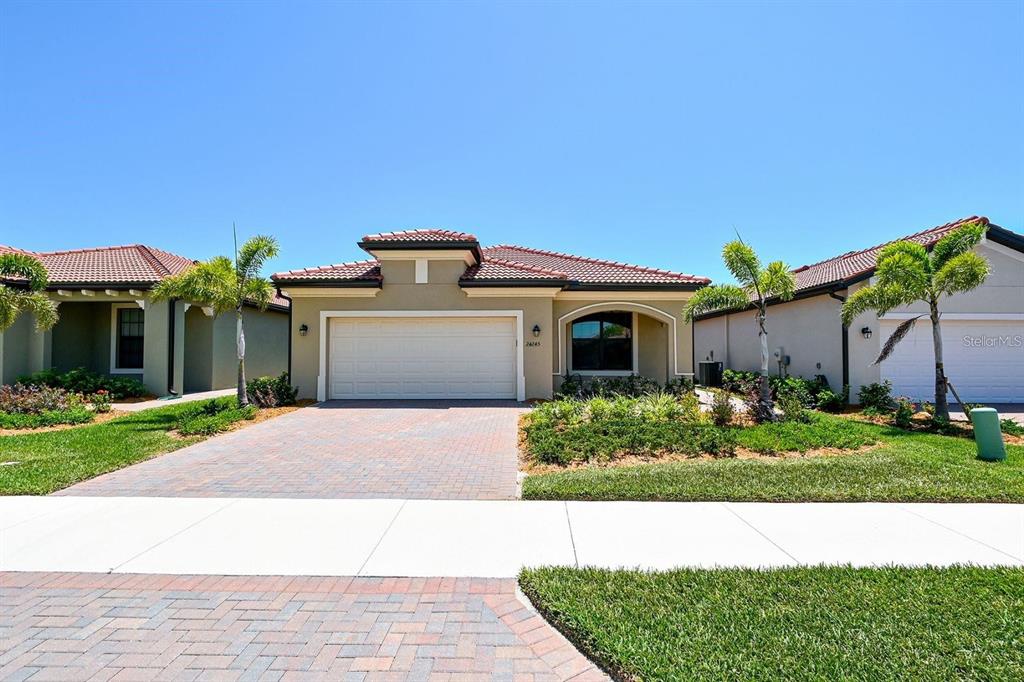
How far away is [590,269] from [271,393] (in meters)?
10.8

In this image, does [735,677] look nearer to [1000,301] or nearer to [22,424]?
[22,424]

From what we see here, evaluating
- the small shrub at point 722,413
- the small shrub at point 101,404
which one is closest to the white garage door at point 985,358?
the small shrub at point 722,413

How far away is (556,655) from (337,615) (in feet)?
5.02

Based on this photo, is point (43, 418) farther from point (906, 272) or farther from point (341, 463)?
point (906, 272)

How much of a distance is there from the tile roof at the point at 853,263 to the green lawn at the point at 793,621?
37.8ft

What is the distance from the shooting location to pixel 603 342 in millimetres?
17219

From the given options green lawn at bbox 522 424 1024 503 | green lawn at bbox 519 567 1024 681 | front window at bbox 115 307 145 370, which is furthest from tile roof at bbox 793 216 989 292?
front window at bbox 115 307 145 370

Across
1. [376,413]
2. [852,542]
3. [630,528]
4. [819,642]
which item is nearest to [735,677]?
[819,642]

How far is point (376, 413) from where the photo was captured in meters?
12.2

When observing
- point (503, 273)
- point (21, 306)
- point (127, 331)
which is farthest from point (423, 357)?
point (127, 331)

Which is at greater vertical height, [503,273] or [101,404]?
[503,273]

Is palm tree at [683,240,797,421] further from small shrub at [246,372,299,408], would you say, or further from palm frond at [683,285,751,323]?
small shrub at [246,372,299,408]

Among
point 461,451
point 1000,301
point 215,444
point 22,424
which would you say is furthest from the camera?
point 1000,301

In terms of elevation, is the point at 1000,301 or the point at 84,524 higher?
the point at 1000,301
